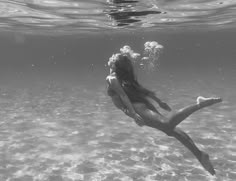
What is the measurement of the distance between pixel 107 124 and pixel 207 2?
36.6ft

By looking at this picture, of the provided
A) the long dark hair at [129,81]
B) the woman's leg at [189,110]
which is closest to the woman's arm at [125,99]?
the long dark hair at [129,81]

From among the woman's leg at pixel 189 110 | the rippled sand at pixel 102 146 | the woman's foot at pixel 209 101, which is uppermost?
the woman's foot at pixel 209 101

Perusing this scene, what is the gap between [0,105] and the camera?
19156mm

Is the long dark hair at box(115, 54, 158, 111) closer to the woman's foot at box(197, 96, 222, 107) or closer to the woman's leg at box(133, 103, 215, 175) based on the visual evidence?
the woman's leg at box(133, 103, 215, 175)

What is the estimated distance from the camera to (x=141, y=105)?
7031mm

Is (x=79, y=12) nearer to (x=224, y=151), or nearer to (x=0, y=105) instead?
(x=0, y=105)

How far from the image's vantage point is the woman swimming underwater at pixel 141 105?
21.2 ft

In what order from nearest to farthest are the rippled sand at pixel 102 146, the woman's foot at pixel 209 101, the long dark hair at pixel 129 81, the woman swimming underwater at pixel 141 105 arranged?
the woman's foot at pixel 209 101 → the woman swimming underwater at pixel 141 105 → the long dark hair at pixel 129 81 → the rippled sand at pixel 102 146

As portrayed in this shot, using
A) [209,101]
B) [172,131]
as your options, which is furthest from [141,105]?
[209,101]

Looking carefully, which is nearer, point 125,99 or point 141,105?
point 125,99

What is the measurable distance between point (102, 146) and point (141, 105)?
471 cm

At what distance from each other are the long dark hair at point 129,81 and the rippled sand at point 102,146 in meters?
2.78

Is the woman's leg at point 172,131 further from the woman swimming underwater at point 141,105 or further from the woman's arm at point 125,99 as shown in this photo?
the woman's arm at point 125,99

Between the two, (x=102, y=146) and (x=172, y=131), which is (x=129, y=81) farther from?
(x=102, y=146)
